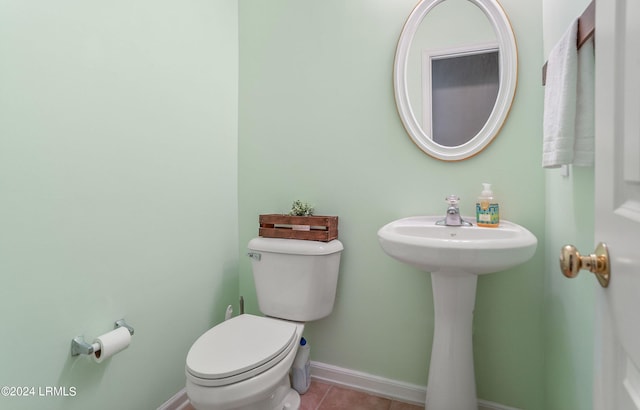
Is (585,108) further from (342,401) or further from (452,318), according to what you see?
(342,401)

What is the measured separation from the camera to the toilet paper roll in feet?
3.47

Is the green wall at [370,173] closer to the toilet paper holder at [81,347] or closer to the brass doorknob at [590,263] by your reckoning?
the toilet paper holder at [81,347]

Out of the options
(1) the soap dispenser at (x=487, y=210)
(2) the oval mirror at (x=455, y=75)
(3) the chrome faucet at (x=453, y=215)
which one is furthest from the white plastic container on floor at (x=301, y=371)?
(2) the oval mirror at (x=455, y=75)

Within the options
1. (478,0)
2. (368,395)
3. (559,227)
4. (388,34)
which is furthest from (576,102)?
(368,395)

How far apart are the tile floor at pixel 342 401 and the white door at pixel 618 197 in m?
1.21

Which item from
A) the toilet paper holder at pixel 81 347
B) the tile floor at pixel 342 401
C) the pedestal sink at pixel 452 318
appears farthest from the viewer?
the tile floor at pixel 342 401

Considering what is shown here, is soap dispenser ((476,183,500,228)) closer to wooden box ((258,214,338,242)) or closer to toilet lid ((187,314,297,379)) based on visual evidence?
wooden box ((258,214,338,242))

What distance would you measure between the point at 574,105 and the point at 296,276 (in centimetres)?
119

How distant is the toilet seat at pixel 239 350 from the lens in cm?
104

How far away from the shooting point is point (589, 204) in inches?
31.6

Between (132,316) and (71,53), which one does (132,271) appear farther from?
(71,53)

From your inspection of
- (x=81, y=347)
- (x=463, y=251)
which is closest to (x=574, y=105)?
(x=463, y=251)

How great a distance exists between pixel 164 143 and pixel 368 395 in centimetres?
156

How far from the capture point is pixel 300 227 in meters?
1.56
